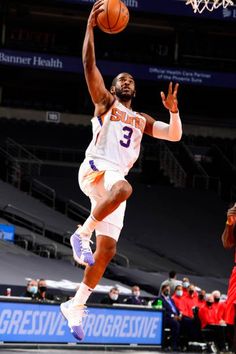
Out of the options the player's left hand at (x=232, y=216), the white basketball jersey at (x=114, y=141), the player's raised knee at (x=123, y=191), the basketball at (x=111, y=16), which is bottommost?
the player's left hand at (x=232, y=216)

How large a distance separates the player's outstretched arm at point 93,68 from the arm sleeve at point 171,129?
716mm

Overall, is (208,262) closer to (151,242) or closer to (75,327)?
Result: (151,242)

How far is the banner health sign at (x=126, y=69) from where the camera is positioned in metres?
31.0

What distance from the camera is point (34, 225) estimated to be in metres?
27.2

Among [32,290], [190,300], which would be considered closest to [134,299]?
[190,300]

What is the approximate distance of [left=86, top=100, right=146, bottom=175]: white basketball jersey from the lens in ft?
29.2

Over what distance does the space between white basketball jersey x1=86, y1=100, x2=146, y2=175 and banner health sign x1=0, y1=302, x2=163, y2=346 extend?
8.88 meters

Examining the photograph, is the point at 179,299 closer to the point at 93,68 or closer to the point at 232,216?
the point at 232,216

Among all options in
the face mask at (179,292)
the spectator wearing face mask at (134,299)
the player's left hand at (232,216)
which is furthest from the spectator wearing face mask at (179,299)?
the player's left hand at (232,216)

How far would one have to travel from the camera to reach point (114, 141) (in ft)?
29.3

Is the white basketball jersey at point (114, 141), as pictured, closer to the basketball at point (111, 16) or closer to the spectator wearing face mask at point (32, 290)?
the basketball at point (111, 16)

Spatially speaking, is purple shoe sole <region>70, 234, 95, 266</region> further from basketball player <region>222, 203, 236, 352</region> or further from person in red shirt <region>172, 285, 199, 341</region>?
person in red shirt <region>172, 285, 199, 341</region>

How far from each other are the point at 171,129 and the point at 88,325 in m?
10.1

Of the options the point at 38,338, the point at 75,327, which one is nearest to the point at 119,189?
the point at 75,327
